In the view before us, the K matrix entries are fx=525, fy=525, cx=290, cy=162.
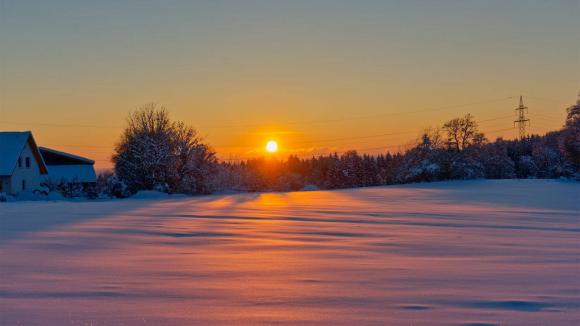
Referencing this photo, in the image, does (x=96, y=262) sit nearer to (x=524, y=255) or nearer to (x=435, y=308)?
(x=435, y=308)

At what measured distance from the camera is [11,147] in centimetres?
4000

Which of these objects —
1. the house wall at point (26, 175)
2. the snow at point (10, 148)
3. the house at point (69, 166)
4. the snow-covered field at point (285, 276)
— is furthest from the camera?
the house at point (69, 166)

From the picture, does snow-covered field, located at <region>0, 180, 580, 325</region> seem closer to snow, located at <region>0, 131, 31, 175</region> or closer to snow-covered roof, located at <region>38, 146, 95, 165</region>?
snow, located at <region>0, 131, 31, 175</region>

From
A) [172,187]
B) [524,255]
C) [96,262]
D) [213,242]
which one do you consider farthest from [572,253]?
[172,187]

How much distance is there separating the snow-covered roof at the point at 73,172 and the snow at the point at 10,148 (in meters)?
9.12

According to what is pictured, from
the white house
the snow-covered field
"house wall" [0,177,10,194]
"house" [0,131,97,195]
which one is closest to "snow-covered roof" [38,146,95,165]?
"house" [0,131,97,195]

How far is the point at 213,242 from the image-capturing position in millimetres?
8750

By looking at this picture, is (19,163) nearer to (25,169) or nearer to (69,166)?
(25,169)

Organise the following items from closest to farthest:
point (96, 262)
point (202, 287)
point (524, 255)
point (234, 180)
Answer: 1. point (202, 287)
2. point (96, 262)
3. point (524, 255)
4. point (234, 180)

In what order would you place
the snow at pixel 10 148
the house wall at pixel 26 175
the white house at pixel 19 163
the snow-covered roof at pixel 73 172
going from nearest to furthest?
the snow at pixel 10 148 → the white house at pixel 19 163 → the house wall at pixel 26 175 → the snow-covered roof at pixel 73 172

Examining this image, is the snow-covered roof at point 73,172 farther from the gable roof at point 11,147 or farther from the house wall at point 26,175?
the gable roof at point 11,147

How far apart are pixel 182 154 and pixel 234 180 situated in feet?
164

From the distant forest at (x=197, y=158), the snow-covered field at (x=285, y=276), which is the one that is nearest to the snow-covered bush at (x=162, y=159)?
the distant forest at (x=197, y=158)

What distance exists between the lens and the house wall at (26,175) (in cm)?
3909
